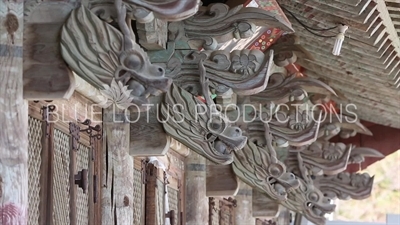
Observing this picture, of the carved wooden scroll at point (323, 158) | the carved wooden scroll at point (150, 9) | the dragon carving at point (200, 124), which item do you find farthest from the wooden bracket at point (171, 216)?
the carved wooden scroll at point (150, 9)

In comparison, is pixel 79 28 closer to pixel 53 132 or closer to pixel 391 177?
pixel 53 132

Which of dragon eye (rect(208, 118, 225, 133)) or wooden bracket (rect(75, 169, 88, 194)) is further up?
dragon eye (rect(208, 118, 225, 133))

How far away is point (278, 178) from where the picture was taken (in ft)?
36.6

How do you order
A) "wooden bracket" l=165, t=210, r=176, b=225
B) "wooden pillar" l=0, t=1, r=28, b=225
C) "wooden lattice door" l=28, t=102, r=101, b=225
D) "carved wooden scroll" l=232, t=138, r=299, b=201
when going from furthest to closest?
"carved wooden scroll" l=232, t=138, r=299, b=201, "wooden bracket" l=165, t=210, r=176, b=225, "wooden lattice door" l=28, t=102, r=101, b=225, "wooden pillar" l=0, t=1, r=28, b=225

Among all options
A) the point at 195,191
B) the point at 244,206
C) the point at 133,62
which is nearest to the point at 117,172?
the point at 133,62

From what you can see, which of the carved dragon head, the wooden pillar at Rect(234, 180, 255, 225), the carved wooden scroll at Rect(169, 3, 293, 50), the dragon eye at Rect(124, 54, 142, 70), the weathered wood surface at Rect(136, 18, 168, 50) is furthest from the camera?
the wooden pillar at Rect(234, 180, 255, 225)

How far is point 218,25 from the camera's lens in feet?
28.9

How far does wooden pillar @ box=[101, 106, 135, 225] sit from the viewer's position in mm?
8289

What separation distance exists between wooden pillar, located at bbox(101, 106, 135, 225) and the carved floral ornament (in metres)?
0.24

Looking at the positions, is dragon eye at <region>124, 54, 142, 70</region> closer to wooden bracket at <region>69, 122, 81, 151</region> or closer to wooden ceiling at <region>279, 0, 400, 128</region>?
wooden bracket at <region>69, 122, 81, 151</region>

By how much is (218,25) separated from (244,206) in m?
4.37

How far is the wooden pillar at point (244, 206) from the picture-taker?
42.1 feet

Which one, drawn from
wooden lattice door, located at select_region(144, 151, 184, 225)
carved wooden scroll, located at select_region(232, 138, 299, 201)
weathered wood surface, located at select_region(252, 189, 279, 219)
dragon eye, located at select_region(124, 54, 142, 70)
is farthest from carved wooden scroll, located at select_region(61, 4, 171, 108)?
weathered wood surface, located at select_region(252, 189, 279, 219)

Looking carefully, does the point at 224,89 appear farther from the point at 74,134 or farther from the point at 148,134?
the point at 74,134
